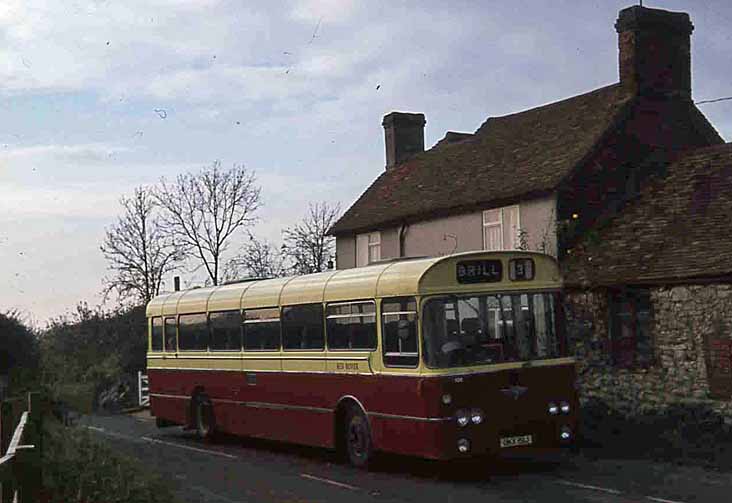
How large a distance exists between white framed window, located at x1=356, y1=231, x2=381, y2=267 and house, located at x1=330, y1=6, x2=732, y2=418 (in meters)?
0.08

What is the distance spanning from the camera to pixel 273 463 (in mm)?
18688

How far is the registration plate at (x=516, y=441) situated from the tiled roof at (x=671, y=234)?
5842mm

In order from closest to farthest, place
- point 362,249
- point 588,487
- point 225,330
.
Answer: point 588,487 < point 225,330 < point 362,249

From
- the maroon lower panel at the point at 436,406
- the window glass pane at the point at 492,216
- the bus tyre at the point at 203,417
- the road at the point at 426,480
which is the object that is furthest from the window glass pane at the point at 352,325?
the window glass pane at the point at 492,216

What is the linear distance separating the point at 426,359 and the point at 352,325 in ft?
7.21

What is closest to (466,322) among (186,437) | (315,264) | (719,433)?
(719,433)

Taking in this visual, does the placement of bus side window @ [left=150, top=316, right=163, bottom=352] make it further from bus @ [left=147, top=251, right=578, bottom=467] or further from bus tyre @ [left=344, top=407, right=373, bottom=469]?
bus tyre @ [left=344, top=407, right=373, bottom=469]

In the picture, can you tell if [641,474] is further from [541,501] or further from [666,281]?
[666,281]

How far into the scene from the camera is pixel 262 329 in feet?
66.4

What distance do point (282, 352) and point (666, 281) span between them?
23.9 ft

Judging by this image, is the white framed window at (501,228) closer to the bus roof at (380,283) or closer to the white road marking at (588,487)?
the bus roof at (380,283)

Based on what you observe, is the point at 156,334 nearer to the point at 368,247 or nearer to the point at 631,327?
the point at 368,247

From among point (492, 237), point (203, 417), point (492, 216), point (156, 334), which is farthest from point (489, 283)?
point (156, 334)

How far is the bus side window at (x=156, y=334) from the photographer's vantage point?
2506cm
